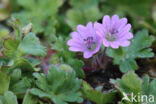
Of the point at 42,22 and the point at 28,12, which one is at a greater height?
the point at 28,12

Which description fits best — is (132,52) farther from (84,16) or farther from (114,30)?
(84,16)

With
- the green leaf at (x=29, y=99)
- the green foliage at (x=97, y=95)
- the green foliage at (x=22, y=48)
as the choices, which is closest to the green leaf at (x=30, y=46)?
the green foliage at (x=22, y=48)

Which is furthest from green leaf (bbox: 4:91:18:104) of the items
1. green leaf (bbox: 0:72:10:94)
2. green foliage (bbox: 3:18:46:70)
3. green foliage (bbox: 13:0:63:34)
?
green foliage (bbox: 13:0:63:34)

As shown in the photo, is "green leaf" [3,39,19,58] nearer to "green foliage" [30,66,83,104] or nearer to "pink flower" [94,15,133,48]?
"green foliage" [30,66,83,104]

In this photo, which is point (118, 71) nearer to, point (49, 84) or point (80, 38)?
point (80, 38)

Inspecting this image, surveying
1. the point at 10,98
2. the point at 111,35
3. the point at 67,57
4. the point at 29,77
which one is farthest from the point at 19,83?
the point at 111,35

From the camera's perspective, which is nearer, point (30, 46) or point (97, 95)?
point (97, 95)

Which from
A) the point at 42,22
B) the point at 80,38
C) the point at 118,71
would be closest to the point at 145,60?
the point at 118,71

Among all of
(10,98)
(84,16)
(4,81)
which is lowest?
(10,98)
